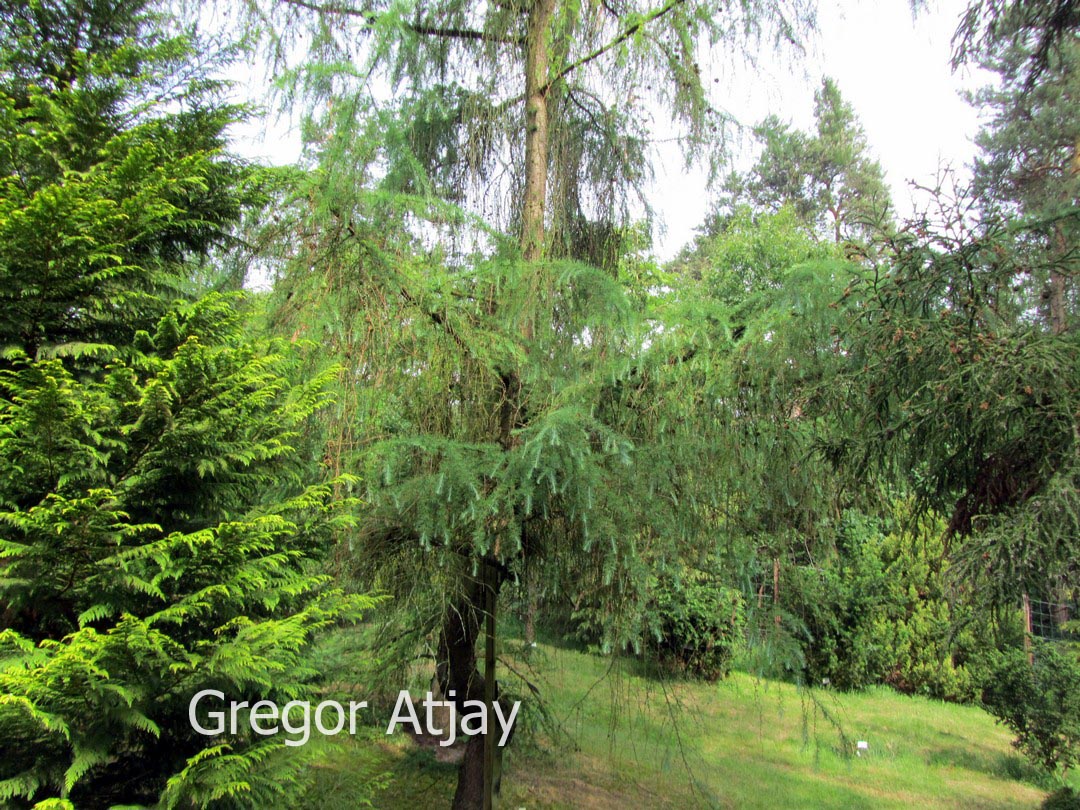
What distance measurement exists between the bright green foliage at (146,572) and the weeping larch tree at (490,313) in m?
0.57

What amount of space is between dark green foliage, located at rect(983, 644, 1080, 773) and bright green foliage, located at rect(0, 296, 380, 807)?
700cm

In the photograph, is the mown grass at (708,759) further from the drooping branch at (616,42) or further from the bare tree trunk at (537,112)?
the drooping branch at (616,42)

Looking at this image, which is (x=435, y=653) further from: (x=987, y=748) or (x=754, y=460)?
(x=987, y=748)

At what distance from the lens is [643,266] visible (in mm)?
5277

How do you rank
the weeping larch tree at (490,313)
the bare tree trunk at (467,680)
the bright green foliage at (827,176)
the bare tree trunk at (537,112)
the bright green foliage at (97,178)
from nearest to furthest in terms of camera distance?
the bright green foliage at (97,178)
the weeping larch tree at (490,313)
the bare tree trunk at (467,680)
the bare tree trunk at (537,112)
the bright green foliage at (827,176)

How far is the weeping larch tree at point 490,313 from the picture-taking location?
9.63 feet

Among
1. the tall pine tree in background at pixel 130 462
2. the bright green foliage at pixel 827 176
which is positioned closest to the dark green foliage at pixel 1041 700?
the tall pine tree in background at pixel 130 462

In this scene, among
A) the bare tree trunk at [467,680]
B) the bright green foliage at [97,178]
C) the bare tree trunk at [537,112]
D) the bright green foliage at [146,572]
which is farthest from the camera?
the bare tree trunk at [537,112]


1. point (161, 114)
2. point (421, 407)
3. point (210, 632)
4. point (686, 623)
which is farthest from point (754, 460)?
point (686, 623)

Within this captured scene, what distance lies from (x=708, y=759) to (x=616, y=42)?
20.6 ft

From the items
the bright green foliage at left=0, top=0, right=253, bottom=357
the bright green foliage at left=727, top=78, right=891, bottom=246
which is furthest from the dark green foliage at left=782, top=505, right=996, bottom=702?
the bright green foliage at left=727, top=78, right=891, bottom=246

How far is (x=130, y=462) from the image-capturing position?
2238 mm

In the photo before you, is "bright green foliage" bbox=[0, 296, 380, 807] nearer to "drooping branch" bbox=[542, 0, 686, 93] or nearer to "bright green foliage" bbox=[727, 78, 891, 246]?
"drooping branch" bbox=[542, 0, 686, 93]

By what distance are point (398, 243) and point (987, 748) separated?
888cm
